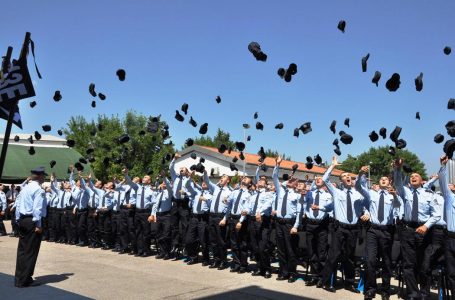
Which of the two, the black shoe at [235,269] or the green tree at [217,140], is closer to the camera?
the black shoe at [235,269]

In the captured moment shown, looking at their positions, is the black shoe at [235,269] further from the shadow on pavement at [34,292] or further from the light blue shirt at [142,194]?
the shadow on pavement at [34,292]

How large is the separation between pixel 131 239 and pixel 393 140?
784 cm

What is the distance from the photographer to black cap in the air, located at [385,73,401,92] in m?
9.41

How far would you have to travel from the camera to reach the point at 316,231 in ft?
31.0

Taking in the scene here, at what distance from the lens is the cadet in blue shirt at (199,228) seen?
1135cm

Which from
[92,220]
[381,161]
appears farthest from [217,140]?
[92,220]

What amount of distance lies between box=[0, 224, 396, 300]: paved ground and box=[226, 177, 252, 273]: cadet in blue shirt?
1.30ft

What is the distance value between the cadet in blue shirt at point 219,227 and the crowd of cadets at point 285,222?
2 cm

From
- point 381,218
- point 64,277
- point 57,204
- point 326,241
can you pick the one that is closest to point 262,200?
point 326,241

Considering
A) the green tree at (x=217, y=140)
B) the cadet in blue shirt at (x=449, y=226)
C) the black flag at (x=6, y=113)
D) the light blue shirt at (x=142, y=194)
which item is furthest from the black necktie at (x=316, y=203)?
the green tree at (x=217, y=140)

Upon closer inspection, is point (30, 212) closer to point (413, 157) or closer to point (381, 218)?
point (381, 218)

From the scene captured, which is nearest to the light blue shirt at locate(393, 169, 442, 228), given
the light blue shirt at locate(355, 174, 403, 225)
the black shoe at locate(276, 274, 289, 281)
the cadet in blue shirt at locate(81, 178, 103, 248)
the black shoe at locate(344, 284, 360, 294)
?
the light blue shirt at locate(355, 174, 403, 225)

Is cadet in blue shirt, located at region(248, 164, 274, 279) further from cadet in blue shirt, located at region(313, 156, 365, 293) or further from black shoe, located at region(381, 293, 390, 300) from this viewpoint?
Answer: black shoe, located at region(381, 293, 390, 300)

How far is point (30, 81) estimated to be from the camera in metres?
5.86
